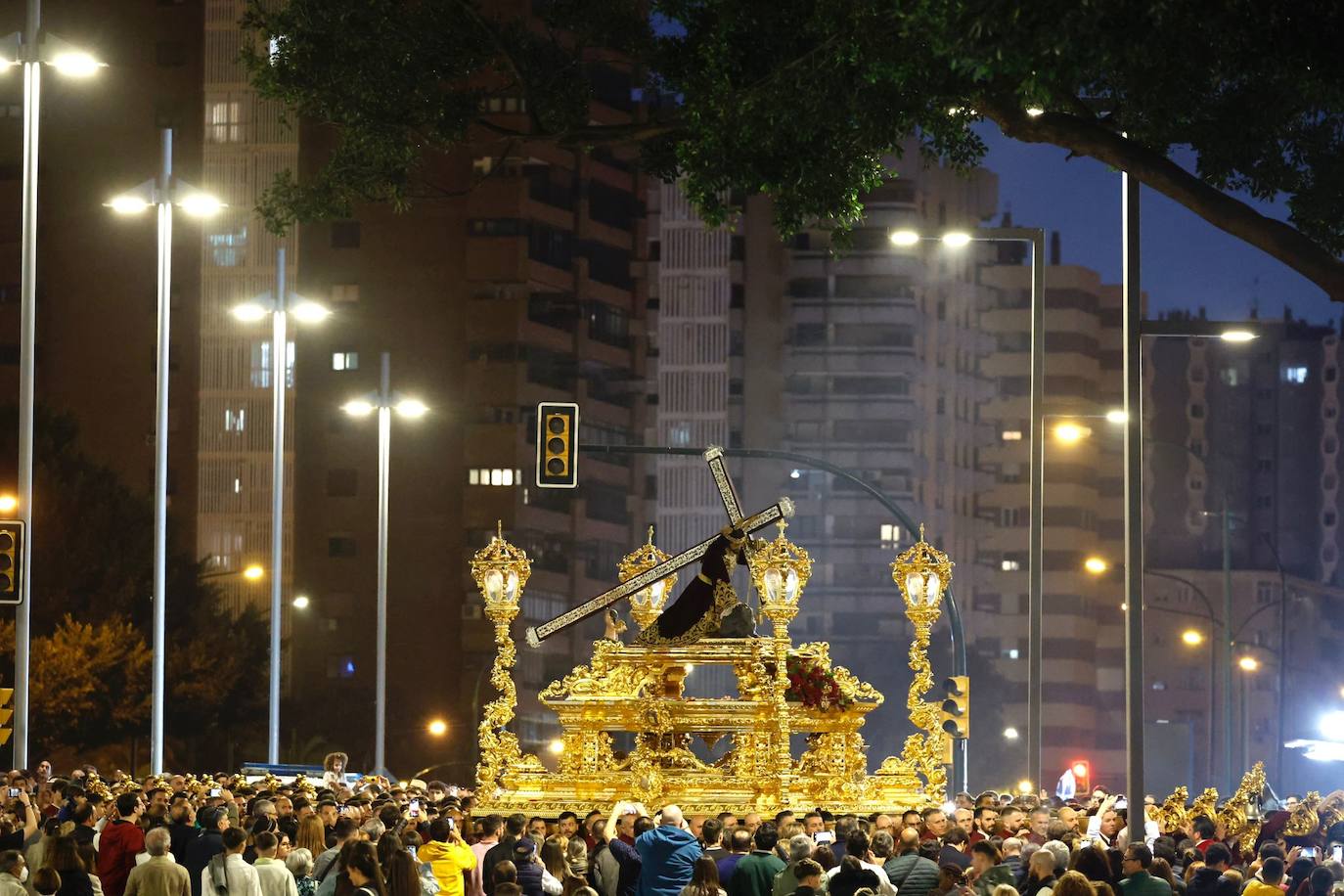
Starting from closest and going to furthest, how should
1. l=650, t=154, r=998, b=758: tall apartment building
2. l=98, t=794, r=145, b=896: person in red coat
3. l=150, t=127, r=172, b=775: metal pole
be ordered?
Answer: 1. l=98, t=794, r=145, b=896: person in red coat
2. l=150, t=127, r=172, b=775: metal pole
3. l=650, t=154, r=998, b=758: tall apartment building

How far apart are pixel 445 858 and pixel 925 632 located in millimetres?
13077

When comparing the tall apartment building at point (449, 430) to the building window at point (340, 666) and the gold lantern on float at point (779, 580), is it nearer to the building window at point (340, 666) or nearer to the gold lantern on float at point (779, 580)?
the building window at point (340, 666)

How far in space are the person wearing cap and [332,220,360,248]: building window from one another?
81.6m

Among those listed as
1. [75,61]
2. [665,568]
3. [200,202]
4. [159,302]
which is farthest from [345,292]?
[665,568]

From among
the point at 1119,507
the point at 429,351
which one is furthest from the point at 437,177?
the point at 1119,507

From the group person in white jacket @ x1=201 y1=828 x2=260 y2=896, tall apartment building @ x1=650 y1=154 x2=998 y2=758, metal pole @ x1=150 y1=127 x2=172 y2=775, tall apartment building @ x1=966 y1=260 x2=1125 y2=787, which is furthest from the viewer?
tall apartment building @ x1=966 y1=260 x2=1125 y2=787

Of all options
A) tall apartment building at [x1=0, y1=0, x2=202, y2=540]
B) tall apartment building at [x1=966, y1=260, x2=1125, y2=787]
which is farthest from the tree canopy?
tall apartment building at [x1=966, y1=260, x2=1125, y2=787]

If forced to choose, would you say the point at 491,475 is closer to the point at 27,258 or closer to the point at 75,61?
the point at 27,258

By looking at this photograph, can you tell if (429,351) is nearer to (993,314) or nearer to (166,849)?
(993,314)

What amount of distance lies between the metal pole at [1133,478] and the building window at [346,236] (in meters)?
78.4

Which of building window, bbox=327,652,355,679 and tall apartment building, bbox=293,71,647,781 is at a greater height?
tall apartment building, bbox=293,71,647,781

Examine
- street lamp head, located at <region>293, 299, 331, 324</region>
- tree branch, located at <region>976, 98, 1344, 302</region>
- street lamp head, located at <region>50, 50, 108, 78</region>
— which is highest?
street lamp head, located at <region>50, 50, 108, 78</region>

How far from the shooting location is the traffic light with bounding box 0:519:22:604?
99.4 ft

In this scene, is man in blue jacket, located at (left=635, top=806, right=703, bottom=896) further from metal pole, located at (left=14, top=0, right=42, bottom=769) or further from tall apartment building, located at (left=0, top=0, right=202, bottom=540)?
tall apartment building, located at (left=0, top=0, right=202, bottom=540)
